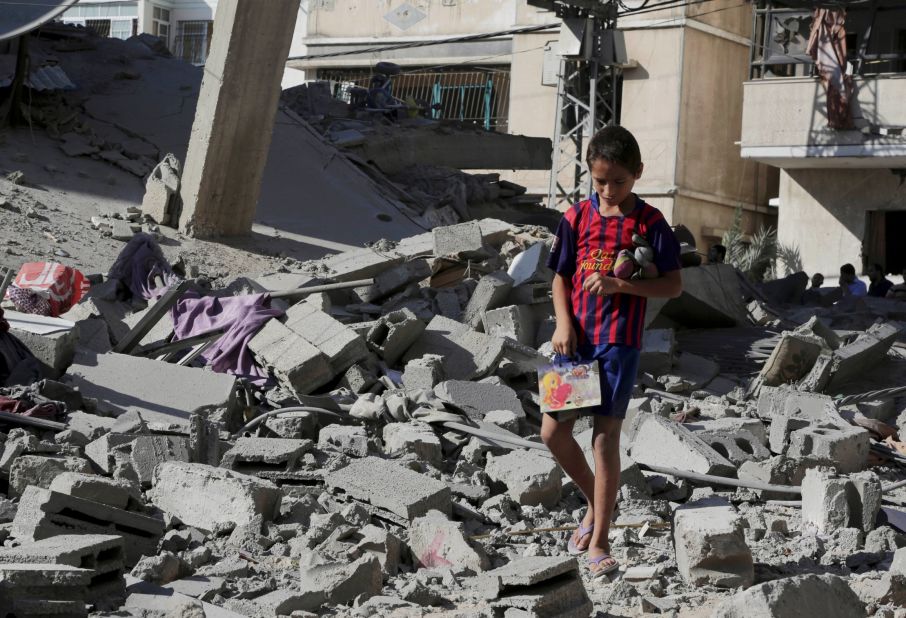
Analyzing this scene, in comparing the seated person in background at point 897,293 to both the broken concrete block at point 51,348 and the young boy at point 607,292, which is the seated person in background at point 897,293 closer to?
the broken concrete block at point 51,348

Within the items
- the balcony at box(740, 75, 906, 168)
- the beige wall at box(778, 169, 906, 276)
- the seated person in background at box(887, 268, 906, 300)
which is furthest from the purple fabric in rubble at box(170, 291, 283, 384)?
the beige wall at box(778, 169, 906, 276)

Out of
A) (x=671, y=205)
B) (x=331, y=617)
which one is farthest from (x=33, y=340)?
(x=671, y=205)

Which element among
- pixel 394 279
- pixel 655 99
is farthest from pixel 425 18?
pixel 394 279

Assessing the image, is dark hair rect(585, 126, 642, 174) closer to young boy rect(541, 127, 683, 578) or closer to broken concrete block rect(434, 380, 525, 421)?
young boy rect(541, 127, 683, 578)

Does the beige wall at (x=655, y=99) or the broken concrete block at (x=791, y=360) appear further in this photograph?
the beige wall at (x=655, y=99)

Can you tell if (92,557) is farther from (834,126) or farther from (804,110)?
(804,110)

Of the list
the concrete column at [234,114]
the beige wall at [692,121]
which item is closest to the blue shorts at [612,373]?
the concrete column at [234,114]

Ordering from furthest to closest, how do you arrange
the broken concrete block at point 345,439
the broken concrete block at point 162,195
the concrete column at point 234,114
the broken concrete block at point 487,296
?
the broken concrete block at point 162,195 → the concrete column at point 234,114 → the broken concrete block at point 487,296 → the broken concrete block at point 345,439

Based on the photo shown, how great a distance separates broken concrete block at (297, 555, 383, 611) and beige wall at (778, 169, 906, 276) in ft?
70.9

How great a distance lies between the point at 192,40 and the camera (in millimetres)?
38438

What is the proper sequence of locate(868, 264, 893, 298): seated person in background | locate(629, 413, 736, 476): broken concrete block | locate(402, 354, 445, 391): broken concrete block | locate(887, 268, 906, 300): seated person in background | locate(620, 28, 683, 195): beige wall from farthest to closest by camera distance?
locate(620, 28, 683, 195): beige wall
locate(868, 264, 893, 298): seated person in background
locate(887, 268, 906, 300): seated person in background
locate(402, 354, 445, 391): broken concrete block
locate(629, 413, 736, 476): broken concrete block

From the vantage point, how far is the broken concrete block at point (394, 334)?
26.6ft

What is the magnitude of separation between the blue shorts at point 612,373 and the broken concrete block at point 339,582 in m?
0.91

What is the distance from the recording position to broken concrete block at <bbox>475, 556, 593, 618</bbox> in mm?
3900
